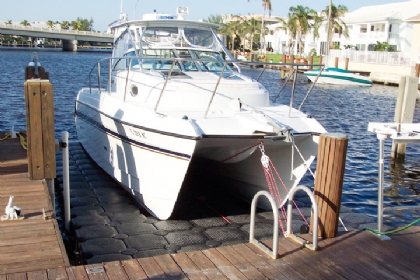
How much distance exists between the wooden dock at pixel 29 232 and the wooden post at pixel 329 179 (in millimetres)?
2907

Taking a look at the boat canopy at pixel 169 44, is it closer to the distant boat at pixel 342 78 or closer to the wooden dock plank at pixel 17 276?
the wooden dock plank at pixel 17 276

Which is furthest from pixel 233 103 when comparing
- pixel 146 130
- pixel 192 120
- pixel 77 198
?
pixel 77 198

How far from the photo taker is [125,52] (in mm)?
9555

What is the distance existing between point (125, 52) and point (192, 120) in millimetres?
3462

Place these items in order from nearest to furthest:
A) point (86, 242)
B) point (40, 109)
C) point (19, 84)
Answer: point (40, 109)
point (86, 242)
point (19, 84)

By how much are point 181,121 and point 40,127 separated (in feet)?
6.16

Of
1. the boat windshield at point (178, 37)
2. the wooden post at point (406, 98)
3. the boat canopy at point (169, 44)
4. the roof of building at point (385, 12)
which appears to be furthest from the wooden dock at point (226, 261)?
the roof of building at point (385, 12)

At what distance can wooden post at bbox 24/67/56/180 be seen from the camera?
230 inches

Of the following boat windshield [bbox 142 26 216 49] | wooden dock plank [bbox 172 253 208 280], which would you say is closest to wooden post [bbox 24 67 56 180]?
wooden dock plank [bbox 172 253 208 280]

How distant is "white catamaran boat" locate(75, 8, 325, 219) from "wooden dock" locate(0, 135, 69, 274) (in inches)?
64.0

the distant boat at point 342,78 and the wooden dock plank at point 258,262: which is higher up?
the distant boat at point 342,78

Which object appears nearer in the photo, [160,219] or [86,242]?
[86,242]

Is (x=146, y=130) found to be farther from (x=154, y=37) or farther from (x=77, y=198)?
(x=154, y=37)

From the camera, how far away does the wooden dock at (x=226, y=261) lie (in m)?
4.47
